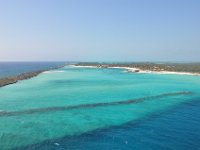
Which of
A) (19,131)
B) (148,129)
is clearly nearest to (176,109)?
(148,129)

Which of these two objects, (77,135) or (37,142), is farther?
(77,135)

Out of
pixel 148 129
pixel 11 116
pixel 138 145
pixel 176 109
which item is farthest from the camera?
pixel 176 109

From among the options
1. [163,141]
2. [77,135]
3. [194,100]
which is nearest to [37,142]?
[77,135]

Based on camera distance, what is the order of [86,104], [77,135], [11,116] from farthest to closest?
[86,104] → [11,116] → [77,135]

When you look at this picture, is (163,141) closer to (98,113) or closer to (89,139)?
(89,139)

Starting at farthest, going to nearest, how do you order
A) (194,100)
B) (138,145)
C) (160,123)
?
(194,100) → (160,123) → (138,145)

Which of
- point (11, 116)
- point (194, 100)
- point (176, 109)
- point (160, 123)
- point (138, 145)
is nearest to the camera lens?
point (138, 145)

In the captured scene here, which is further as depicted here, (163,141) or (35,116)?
(35,116)

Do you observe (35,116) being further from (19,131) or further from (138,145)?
(138,145)
